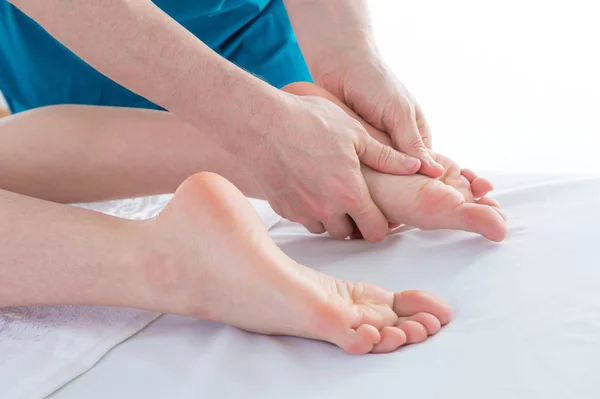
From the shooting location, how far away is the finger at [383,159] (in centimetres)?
117

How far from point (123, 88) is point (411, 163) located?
0.69 m

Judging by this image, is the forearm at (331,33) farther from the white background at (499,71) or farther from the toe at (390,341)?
the white background at (499,71)

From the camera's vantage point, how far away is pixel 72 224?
0.99 m

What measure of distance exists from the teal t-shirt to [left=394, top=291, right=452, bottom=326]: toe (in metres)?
0.78

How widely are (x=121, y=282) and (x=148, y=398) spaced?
192 mm

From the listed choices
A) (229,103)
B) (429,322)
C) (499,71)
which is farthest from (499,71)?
(429,322)

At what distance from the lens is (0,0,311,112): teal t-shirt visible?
5.04 feet

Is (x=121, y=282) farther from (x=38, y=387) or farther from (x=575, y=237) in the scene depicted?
(x=575, y=237)

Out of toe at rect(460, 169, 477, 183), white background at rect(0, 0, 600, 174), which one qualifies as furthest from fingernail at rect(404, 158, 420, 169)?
white background at rect(0, 0, 600, 174)

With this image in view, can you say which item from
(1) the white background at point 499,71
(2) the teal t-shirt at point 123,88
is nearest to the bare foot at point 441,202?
(2) the teal t-shirt at point 123,88

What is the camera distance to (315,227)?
4.01ft

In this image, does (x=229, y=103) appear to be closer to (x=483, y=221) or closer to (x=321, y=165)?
(x=321, y=165)

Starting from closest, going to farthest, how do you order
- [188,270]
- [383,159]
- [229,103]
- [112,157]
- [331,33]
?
[188,270]
[229,103]
[383,159]
[112,157]
[331,33]

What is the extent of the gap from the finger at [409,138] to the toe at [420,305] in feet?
1.03
